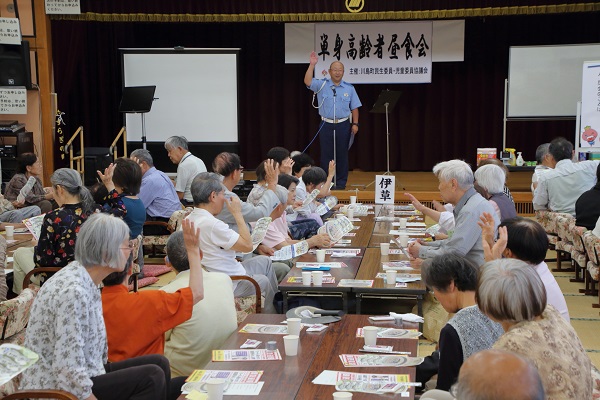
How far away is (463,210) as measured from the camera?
499 cm

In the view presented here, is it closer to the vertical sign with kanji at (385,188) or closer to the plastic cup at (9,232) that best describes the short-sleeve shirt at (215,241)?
the plastic cup at (9,232)

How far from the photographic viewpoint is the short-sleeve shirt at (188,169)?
9055 millimetres

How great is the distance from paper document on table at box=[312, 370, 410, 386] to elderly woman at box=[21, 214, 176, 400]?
0.72 metres

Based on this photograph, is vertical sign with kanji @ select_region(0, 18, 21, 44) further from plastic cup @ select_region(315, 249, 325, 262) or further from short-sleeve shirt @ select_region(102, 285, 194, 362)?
short-sleeve shirt @ select_region(102, 285, 194, 362)

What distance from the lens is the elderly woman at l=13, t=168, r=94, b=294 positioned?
5.27 m

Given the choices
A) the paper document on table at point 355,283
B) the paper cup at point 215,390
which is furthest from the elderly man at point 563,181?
the paper cup at point 215,390

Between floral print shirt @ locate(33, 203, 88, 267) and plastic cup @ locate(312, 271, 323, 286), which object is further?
floral print shirt @ locate(33, 203, 88, 267)

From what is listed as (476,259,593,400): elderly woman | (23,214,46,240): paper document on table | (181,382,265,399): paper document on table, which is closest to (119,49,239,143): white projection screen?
→ (23,214,46,240): paper document on table

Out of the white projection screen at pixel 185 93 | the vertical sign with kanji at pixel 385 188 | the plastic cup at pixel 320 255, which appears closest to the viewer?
the plastic cup at pixel 320 255

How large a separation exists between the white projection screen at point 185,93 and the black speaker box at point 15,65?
1.81m

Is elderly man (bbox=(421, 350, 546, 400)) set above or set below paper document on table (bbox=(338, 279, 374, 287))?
above

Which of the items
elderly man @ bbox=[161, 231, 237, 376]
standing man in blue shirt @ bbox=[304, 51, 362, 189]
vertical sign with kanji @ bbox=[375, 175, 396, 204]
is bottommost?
elderly man @ bbox=[161, 231, 237, 376]

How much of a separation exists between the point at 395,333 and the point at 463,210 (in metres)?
1.54

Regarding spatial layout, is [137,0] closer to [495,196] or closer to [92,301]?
[495,196]
